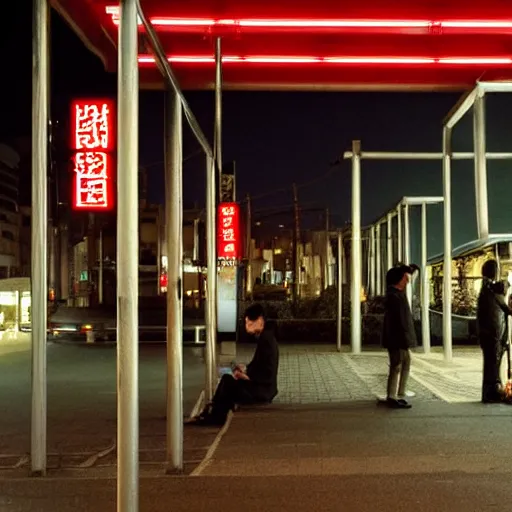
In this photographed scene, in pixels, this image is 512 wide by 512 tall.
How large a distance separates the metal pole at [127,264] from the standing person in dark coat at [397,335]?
18.7 ft

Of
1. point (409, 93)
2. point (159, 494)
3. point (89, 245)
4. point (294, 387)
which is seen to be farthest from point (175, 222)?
point (89, 245)

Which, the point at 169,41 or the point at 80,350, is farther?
the point at 80,350

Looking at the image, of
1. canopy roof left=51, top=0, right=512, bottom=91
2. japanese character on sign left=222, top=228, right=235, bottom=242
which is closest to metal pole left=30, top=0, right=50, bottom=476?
canopy roof left=51, top=0, right=512, bottom=91

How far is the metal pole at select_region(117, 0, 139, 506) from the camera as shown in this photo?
4.46m

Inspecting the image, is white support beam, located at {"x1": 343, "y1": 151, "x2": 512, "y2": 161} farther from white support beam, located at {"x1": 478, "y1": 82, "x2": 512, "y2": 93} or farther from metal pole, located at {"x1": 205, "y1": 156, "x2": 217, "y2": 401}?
metal pole, located at {"x1": 205, "y1": 156, "x2": 217, "y2": 401}

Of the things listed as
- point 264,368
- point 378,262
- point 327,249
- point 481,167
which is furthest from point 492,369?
point 327,249

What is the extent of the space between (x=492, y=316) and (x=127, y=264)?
646 cm

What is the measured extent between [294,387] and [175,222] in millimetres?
5753

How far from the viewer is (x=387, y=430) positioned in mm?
8383

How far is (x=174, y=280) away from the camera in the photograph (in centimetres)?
657

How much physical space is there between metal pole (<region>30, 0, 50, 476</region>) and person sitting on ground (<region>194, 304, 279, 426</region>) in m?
2.63

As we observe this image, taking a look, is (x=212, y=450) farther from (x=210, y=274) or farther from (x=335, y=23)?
(x=335, y=23)

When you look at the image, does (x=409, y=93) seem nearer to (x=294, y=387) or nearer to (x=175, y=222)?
(x=294, y=387)

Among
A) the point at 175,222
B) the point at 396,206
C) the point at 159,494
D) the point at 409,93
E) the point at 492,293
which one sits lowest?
the point at 159,494
